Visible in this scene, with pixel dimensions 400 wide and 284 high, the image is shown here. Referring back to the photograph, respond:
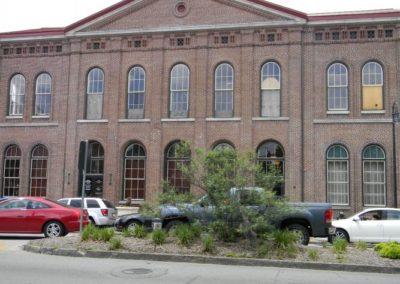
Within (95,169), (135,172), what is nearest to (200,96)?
(135,172)

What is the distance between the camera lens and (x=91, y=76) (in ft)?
95.7

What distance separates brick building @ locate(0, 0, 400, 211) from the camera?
1006 inches

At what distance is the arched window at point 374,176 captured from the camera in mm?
24922

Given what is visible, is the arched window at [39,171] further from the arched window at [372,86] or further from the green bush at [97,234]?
the arched window at [372,86]

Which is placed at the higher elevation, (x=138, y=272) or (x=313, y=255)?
(x=313, y=255)

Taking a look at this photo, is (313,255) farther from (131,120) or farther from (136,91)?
(136,91)

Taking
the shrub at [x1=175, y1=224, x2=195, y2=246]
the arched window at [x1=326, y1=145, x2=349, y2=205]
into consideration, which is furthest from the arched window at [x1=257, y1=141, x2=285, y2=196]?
the shrub at [x1=175, y1=224, x2=195, y2=246]

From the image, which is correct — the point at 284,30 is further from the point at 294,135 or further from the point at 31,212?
the point at 31,212

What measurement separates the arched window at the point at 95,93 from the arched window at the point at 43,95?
2.57 meters

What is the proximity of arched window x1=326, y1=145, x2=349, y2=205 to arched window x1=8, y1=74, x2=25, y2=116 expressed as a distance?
17.9 m

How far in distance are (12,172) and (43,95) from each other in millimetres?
4814

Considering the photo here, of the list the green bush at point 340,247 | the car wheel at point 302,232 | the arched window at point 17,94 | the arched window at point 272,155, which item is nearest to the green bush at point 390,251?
the green bush at point 340,247

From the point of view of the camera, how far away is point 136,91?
28.5 meters

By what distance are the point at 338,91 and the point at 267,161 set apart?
5.10 m
